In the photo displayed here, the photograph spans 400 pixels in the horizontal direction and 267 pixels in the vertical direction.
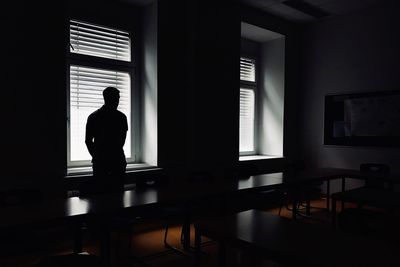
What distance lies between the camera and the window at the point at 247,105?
6.19m

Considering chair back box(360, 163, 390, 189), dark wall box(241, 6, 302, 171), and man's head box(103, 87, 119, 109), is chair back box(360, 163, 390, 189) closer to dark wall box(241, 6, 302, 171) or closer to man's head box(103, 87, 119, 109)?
dark wall box(241, 6, 302, 171)

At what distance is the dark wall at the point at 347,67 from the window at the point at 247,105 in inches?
38.3

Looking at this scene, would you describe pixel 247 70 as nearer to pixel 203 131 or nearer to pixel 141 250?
pixel 203 131

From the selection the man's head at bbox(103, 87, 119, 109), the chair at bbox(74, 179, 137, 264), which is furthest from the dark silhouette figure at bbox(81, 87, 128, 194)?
the chair at bbox(74, 179, 137, 264)

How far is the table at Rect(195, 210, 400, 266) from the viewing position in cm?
150

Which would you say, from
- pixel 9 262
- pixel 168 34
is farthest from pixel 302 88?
pixel 9 262

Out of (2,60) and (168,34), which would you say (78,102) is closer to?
(2,60)

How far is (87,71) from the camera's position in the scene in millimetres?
4145

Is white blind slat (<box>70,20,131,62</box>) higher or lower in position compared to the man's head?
higher

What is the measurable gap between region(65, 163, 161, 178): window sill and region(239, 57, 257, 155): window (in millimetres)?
2307

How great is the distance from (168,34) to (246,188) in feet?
7.96

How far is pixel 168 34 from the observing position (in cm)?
444

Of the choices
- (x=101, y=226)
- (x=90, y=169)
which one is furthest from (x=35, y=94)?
(x=101, y=226)

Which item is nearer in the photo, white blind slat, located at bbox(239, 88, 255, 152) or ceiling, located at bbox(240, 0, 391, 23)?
ceiling, located at bbox(240, 0, 391, 23)
